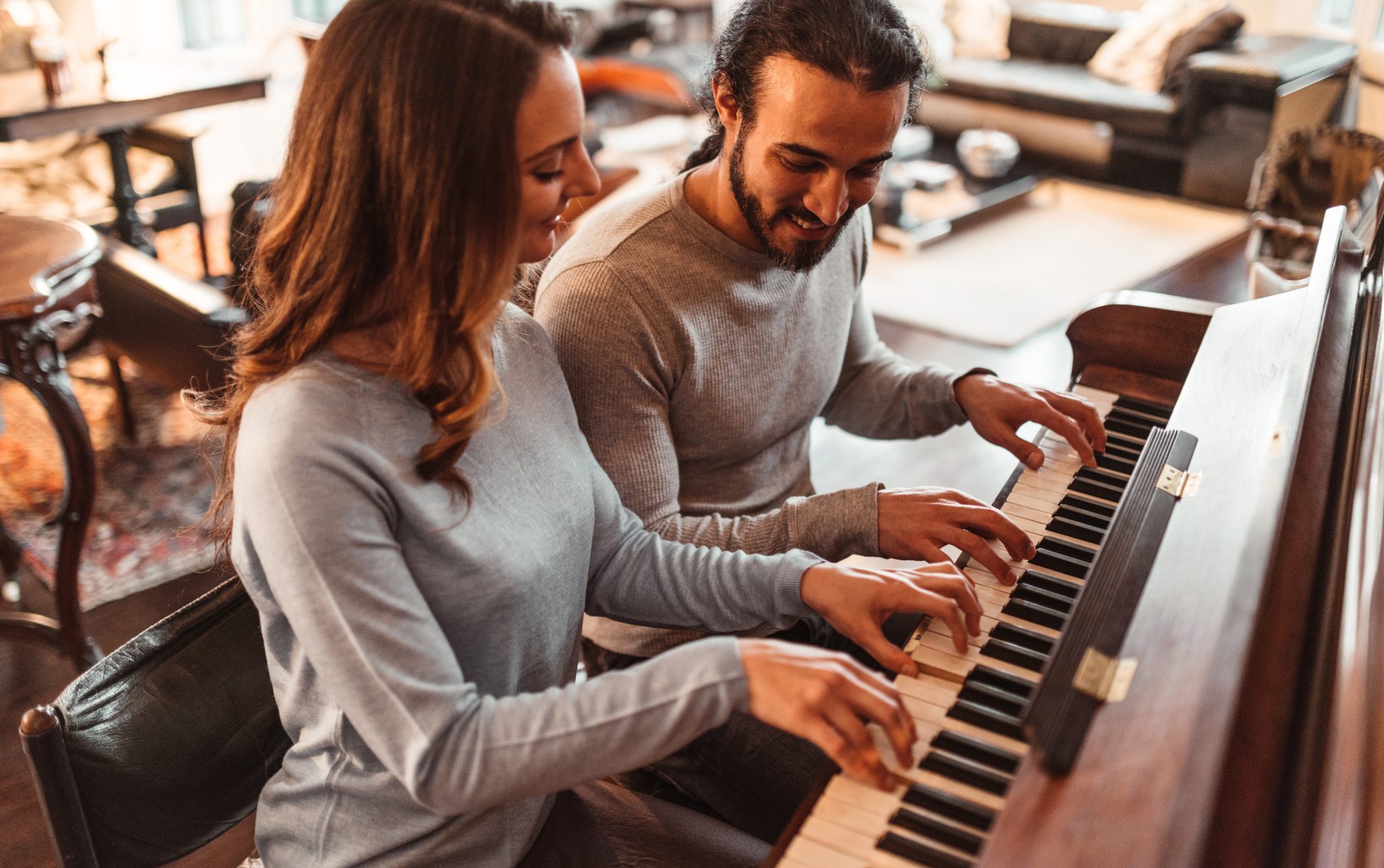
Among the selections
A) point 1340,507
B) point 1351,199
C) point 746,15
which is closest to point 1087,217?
point 1351,199

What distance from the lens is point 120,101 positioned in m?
3.81

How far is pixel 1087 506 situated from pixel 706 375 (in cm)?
51

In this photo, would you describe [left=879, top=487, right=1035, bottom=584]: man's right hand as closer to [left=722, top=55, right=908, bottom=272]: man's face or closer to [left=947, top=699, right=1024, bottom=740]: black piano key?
[left=947, top=699, right=1024, bottom=740]: black piano key

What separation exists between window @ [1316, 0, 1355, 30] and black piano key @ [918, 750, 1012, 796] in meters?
7.19

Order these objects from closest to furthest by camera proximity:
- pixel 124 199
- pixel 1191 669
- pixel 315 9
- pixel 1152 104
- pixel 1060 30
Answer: pixel 1191 669, pixel 124 199, pixel 1152 104, pixel 315 9, pixel 1060 30

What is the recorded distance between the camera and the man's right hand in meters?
1.26

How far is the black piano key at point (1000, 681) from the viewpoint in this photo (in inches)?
42.2

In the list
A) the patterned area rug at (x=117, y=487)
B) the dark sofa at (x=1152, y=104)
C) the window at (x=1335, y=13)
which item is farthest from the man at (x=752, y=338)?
the window at (x=1335, y=13)

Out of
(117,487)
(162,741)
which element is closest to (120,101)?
(117,487)

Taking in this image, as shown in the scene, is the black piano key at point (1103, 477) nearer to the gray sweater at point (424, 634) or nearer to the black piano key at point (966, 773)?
the gray sweater at point (424, 634)

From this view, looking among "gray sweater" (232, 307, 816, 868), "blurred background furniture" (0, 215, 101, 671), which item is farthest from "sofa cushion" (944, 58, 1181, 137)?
"gray sweater" (232, 307, 816, 868)

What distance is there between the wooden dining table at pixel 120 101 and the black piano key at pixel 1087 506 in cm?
355

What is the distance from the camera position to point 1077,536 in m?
1.34

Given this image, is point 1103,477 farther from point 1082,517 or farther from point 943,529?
point 943,529
